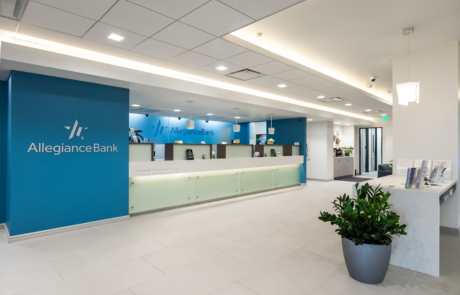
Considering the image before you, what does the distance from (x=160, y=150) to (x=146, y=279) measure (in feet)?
22.1

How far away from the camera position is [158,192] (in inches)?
241

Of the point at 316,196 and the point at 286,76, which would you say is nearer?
the point at 286,76

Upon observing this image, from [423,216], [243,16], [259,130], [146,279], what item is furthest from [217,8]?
[259,130]

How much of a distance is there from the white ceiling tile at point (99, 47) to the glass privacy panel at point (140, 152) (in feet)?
6.35

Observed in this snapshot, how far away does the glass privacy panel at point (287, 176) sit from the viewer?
9383 mm

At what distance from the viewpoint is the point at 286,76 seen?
229 inches

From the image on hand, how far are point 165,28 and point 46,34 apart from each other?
176cm

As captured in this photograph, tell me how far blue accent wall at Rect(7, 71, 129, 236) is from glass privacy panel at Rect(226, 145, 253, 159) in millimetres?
3090

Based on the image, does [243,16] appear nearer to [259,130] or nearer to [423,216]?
[423,216]

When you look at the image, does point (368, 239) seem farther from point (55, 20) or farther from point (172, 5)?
point (55, 20)

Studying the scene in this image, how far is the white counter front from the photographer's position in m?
5.67

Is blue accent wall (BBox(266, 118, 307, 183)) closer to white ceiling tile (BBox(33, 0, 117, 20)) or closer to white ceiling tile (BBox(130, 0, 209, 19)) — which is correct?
white ceiling tile (BBox(130, 0, 209, 19))

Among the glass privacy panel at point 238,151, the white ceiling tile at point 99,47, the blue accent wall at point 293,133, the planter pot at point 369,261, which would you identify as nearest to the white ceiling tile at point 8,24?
the white ceiling tile at point 99,47

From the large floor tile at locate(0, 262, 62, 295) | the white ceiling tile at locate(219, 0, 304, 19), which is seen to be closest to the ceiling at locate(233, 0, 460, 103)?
the white ceiling tile at locate(219, 0, 304, 19)
